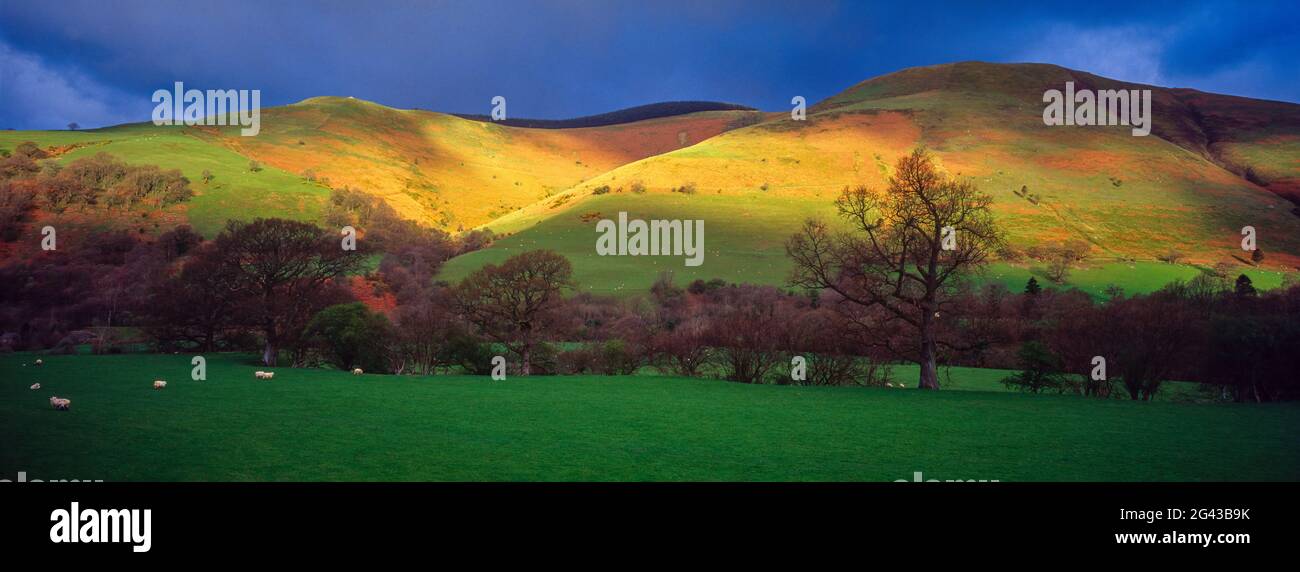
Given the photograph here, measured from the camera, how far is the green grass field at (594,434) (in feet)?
36.4

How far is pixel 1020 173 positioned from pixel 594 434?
10520 cm

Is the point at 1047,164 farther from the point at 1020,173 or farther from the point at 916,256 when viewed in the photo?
the point at 916,256

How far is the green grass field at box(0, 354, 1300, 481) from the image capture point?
11.1 metres

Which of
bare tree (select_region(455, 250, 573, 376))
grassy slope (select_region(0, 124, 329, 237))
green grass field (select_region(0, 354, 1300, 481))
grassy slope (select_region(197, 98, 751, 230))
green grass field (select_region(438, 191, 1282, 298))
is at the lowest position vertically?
green grass field (select_region(0, 354, 1300, 481))

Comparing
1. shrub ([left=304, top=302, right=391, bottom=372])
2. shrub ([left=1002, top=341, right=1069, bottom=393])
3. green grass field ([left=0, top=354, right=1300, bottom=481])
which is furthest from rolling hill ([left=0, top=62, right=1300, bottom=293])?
green grass field ([left=0, top=354, right=1300, bottom=481])

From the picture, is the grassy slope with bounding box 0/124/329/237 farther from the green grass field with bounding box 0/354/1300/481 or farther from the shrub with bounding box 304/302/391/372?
the green grass field with bounding box 0/354/1300/481

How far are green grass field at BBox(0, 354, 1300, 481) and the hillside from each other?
160 ft

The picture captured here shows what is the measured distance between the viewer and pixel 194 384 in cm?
2014

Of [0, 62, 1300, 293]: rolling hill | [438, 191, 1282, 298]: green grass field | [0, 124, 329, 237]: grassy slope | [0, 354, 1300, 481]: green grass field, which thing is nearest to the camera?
[0, 354, 1300, 481]: green grass field

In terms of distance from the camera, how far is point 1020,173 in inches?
4104

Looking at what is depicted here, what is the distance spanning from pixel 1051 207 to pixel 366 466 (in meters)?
98.5

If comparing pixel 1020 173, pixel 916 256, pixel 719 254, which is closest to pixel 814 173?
pixel 1020 173
